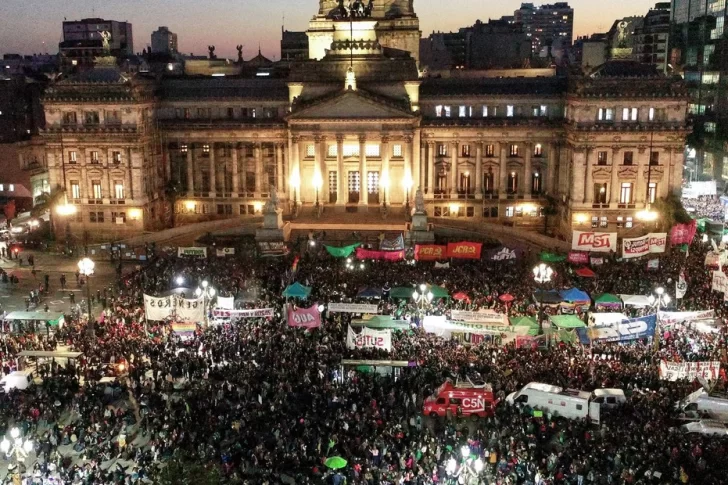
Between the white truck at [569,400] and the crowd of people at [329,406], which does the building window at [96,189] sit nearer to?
the crowd of people at [329,406]

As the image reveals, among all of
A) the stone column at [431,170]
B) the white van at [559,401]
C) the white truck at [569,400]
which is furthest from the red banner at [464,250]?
the stone column at [431,170]

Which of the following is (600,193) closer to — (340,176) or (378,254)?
(340,176)

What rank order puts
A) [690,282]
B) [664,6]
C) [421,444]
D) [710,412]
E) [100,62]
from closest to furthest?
[421,444], [710,412], [690,282], [100,62], [664,6]

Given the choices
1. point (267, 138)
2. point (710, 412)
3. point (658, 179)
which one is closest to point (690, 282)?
point (710, 412)

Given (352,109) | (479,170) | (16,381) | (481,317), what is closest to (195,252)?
(16,381)

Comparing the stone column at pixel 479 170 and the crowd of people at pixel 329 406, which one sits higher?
the stone column at pixel 479 170

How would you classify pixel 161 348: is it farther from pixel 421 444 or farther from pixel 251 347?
pixel 421 444
